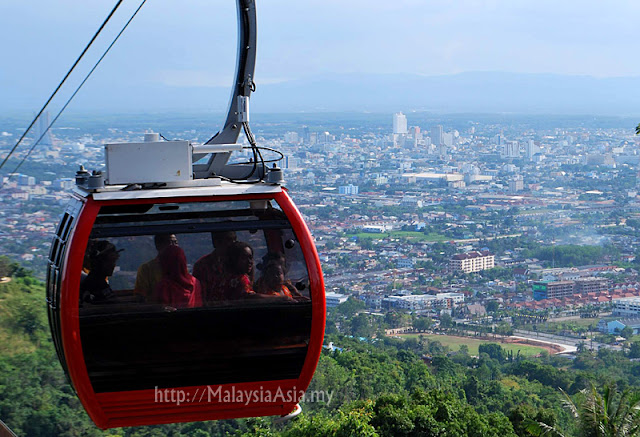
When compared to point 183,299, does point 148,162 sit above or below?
above

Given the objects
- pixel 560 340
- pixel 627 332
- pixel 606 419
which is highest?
pixel 606 419

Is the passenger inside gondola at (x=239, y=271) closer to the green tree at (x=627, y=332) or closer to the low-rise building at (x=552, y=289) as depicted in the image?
the green tree at (x=627, y=332)

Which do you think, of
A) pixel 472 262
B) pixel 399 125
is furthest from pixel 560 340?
pixel 399 125

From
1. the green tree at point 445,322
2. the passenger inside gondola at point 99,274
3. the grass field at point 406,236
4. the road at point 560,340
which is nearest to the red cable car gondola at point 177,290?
the passenger inside gondola at point 99,274

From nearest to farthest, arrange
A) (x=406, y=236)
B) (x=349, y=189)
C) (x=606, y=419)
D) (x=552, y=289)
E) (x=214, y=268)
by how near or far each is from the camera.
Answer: (x=214, y=268)
(x=606, y=419)
(x=552, y=289)
(x=406, y=236)
(x=349, y=189)

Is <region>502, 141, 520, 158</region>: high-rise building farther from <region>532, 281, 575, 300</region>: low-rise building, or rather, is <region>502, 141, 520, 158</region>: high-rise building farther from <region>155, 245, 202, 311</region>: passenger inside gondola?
<region>155, 245, 202, 311</region>: passenger inside gondola

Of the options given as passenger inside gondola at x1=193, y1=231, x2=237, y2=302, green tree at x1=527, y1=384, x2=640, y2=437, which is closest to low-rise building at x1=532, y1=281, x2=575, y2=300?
green tree at x1=527, y1=384, x2=640, y2=437

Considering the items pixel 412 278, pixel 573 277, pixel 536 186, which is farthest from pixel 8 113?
pixel 536 186

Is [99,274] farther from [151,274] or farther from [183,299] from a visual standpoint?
[183,299]
